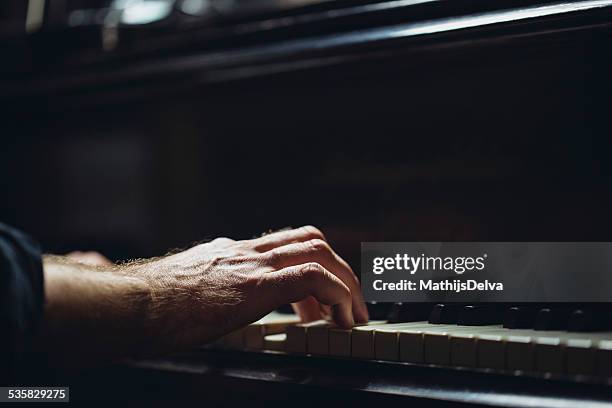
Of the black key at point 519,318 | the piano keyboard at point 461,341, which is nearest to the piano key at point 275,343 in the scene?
the piano keyboard at point 461,341

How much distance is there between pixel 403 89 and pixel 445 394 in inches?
23.9

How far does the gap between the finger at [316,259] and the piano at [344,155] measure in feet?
0.15

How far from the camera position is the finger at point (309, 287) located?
930 mm

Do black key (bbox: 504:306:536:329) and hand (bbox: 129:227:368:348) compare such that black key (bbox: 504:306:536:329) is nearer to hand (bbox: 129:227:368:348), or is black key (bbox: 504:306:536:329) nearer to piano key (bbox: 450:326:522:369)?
piano key (bbox: 450:326:522:369)

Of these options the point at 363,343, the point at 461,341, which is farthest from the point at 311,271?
the point at 461,341

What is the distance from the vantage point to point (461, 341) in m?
0.82

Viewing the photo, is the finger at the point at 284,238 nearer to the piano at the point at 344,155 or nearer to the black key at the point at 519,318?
the piano at the point at 344,155

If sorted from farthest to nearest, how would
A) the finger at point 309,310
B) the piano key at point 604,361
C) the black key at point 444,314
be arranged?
the finger at point 309,310, the black key at point 444,314, the piano key at point 604,361

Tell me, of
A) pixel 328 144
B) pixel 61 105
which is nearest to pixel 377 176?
pixel 328 144

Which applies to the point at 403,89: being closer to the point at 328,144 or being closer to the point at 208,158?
the point at 328,144

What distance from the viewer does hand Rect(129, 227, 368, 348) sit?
91 centimetres

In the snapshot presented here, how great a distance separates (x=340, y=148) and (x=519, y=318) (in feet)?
1.65

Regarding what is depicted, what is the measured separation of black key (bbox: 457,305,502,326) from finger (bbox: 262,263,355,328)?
0.52 feet

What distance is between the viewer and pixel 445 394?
79cm
